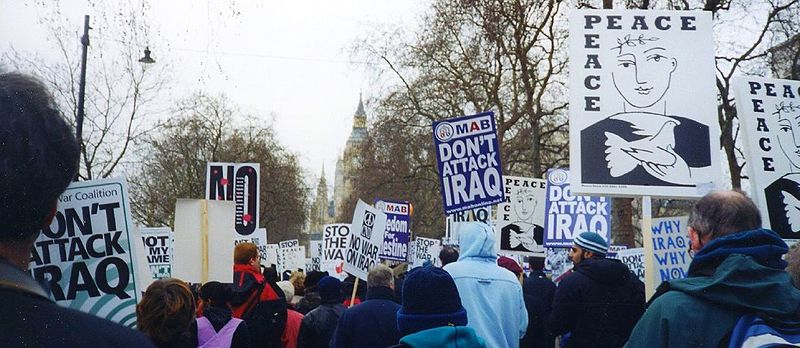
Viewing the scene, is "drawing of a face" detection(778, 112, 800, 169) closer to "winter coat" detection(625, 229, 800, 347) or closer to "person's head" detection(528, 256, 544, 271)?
"person's head" detection(528, 256, 544, 271)

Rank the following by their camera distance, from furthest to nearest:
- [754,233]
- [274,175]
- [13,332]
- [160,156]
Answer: [274,175], [160,156], [754,233], [13,332]

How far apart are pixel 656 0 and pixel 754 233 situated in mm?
19684

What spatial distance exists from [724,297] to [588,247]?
3.68 meters

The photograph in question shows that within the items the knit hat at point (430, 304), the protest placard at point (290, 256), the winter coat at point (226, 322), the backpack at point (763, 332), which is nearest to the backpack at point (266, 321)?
the winter coat at point (226, 322)

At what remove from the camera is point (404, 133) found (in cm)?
3638

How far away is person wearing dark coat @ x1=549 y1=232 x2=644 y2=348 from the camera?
6.25 meters

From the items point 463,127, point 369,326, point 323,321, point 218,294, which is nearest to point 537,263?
point 463,127

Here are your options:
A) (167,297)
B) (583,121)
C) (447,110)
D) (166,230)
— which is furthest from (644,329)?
(447,110)

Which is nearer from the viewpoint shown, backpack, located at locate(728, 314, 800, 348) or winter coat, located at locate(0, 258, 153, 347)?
winter coat, located at locate(0, 258, 153, 347)

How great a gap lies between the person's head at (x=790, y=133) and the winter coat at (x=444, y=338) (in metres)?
4.32

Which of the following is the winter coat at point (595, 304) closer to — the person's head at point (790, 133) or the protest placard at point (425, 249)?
the person's head at point (790, 133)

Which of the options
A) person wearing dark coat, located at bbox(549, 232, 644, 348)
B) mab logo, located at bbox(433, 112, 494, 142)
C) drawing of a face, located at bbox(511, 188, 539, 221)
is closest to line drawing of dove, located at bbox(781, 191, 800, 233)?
person wearing dark coat, located at bbox(549, 232, 644, 348)

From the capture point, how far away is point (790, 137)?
6.72 m

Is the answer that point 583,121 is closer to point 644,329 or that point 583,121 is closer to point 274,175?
point 644,329
